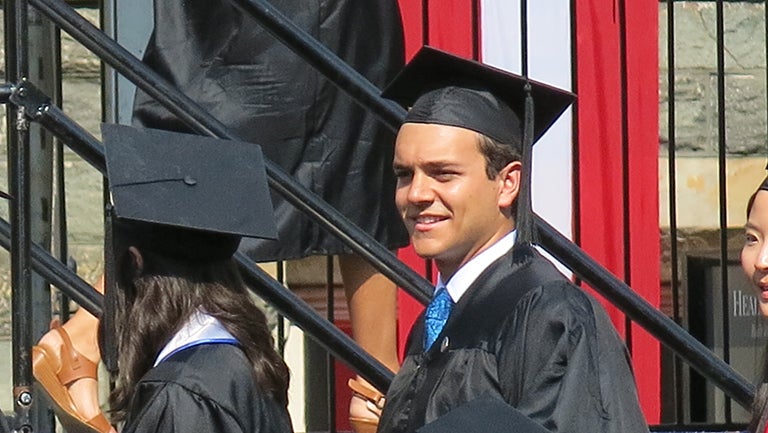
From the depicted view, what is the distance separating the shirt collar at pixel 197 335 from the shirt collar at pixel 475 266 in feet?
1.53

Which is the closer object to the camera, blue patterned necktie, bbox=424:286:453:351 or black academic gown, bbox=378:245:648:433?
black academic gown, bbox=378:245:648:433

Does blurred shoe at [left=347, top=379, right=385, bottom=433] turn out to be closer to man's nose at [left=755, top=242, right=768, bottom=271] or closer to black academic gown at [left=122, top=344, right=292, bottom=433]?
black academic gown at [left=122, top=344, right=292, bottom=433]

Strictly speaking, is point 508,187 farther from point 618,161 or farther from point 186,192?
point 618,161

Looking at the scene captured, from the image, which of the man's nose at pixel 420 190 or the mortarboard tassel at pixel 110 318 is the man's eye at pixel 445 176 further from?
the mortarboard tassel at pixel 110 318

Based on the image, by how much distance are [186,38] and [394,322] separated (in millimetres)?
970

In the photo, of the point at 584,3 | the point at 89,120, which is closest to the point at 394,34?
the point at 584,3

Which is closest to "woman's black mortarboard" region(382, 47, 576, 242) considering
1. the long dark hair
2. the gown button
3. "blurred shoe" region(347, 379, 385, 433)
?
the gown button

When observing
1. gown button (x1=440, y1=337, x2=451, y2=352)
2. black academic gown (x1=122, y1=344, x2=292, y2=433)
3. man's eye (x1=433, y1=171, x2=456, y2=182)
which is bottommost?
black academic gown (x1=122, y1=344, x2=292, y2=433)

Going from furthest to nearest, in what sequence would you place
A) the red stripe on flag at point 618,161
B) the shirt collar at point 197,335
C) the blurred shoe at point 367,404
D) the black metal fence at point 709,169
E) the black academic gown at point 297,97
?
1. the black metal fence at point 709,169
2. the red stripe on flag at point 618,161
3. the black academic gown at point 297,97
4. the blurred shoe at point 367,404
5. the shirt collar at point 197,335

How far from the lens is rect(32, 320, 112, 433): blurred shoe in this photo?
14.2 feet

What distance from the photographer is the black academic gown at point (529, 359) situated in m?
3.08

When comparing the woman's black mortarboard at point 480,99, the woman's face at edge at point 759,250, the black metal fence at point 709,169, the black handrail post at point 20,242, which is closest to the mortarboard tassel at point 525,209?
the woman's black mortarboard at point 480,99

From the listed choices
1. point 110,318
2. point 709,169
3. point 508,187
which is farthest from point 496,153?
point 709,169

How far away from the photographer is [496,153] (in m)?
3.39
